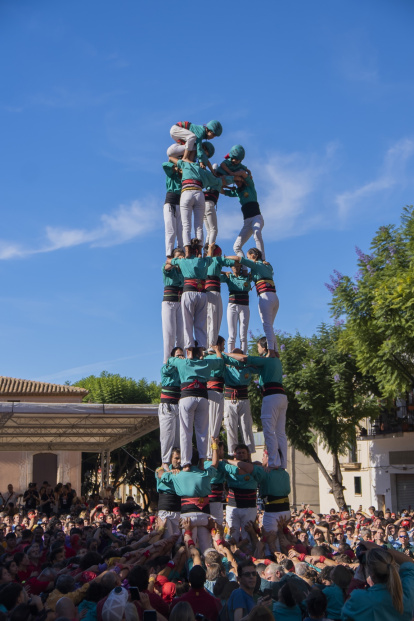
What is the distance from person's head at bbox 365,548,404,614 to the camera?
13.7 ft

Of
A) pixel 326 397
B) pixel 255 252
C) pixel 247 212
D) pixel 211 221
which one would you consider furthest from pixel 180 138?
pixel 326 397

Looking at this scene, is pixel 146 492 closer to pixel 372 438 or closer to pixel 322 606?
pixel 372 438

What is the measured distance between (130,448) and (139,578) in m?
35.3

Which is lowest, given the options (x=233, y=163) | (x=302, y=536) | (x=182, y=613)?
(x=302, y=536)

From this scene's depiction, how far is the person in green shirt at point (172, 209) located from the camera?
14.2m

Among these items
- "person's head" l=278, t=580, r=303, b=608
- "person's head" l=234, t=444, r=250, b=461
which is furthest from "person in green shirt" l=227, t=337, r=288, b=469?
"person's head" l=278, t=580, r=303, b=608

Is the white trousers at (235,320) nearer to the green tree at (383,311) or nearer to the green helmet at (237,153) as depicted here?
the green helmet at (237,153)

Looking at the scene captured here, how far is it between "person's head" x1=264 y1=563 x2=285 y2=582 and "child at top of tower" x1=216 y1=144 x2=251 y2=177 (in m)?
9.83

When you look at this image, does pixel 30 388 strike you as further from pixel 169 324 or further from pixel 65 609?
pixel 65 609

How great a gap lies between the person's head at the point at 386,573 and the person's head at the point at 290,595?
780 mm

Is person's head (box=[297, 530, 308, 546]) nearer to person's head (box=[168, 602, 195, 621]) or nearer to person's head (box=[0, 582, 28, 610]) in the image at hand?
person's head (box=[0, 582, 28, 610])

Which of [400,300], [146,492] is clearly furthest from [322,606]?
[146,492]

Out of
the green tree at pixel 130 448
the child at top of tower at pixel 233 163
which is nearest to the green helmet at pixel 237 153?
the child at top of tower at pixel 233 163

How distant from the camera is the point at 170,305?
1370cm
